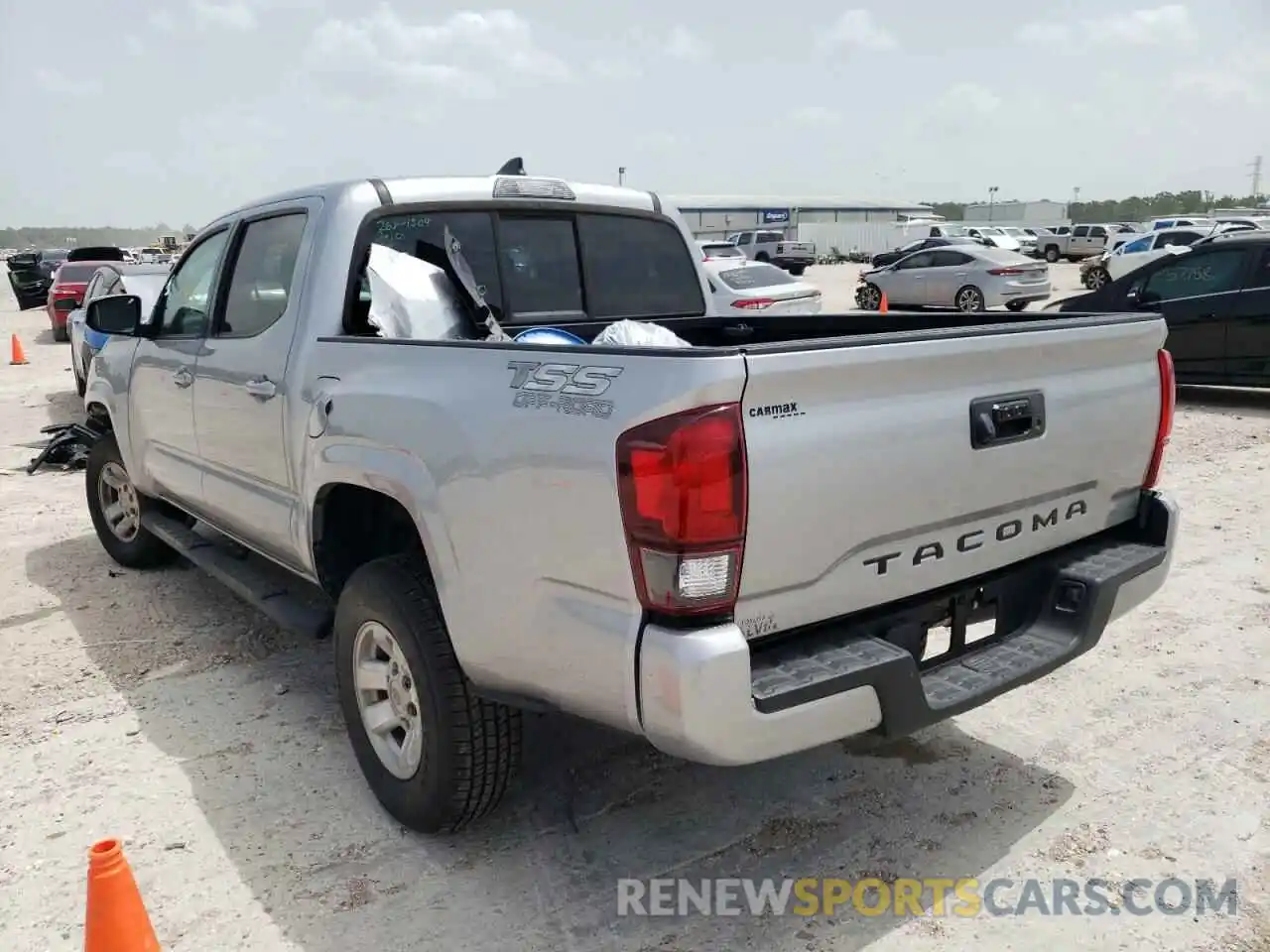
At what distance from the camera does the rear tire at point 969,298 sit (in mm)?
20595

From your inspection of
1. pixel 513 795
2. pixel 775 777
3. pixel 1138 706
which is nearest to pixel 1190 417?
pixel 1138 706

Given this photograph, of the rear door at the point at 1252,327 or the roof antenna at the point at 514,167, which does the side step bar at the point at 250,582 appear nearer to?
the roof antenna at the point at 514,167

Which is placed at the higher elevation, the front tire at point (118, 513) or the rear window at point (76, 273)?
the rear window at point (76, 273)

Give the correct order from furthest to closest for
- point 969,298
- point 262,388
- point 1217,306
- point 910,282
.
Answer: point 910,282, point 969,298, point 1217,306, point 262,388

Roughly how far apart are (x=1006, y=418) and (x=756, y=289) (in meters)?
12.0

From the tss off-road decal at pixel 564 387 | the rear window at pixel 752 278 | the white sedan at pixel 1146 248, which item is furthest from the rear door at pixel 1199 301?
the white sedan at pixel 1146 248

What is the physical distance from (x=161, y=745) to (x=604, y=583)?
7.89ft

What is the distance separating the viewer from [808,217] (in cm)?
10000

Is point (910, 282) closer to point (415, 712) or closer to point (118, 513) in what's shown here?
point (118, 513)

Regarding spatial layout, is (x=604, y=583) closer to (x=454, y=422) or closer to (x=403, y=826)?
(x=454, y=422)

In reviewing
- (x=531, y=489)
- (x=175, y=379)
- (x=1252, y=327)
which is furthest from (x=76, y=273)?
(x=531, y=489)

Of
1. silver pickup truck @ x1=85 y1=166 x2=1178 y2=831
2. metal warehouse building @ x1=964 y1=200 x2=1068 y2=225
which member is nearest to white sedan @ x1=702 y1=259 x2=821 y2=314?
silver pickup truck @ x1=85 y1=166 x2=1178 y2=831

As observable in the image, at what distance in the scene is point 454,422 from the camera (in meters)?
2.77

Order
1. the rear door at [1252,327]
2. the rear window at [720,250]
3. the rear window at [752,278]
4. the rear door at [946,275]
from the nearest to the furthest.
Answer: the rear door at [1252,327]
the rear window at [752,278]
the rear door at [946,275]
the rear window at [720,250]
